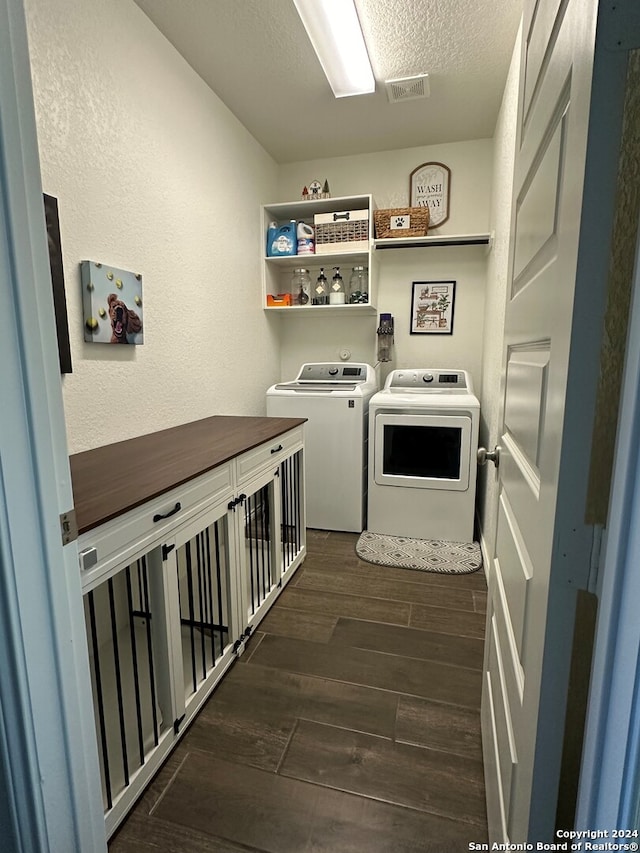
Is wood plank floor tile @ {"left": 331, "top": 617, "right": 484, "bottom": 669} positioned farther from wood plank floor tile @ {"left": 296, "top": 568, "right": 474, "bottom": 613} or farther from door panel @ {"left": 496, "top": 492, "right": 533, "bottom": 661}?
door panel @ {"left": 496, "top": 492, "right": 533, "bottom": 661}

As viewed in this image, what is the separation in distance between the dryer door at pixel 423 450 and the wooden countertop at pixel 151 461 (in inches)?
30.1

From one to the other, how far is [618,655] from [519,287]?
80 cm

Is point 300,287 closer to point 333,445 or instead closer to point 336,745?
point 333,445

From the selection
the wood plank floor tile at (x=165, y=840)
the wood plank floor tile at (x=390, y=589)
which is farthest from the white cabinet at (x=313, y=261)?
the wood plank floor tile at (x=165, y=840)

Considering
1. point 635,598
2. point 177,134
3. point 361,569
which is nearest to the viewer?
point 635,598

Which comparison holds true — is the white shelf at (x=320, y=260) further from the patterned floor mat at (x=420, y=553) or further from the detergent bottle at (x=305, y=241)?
the patterned floor mat at (x=420, y=553)

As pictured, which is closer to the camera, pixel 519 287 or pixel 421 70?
pixel 519 287

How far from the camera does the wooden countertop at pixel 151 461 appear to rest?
3.73 ft

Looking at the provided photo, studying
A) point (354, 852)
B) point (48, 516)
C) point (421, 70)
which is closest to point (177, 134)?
point (421, 70)

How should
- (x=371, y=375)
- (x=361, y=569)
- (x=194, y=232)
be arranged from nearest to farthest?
(x=194, y=232) < (x=361, y=569) < (x=371, y=375)

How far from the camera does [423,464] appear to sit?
9.22ft

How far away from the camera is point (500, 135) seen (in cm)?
258

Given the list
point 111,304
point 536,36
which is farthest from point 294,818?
point 536,36

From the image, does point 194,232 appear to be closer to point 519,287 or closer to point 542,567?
point 519,287
